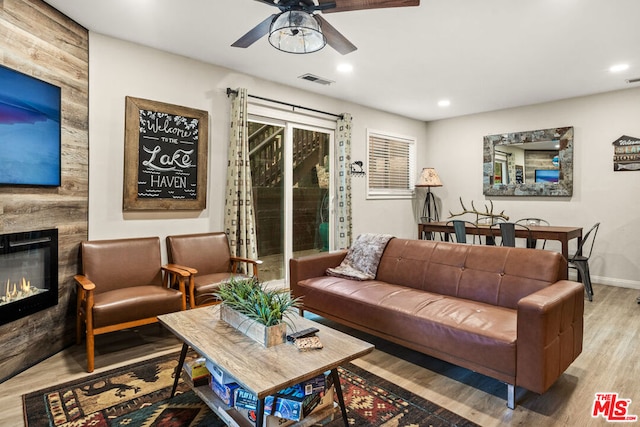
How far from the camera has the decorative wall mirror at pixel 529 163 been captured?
5.26 m

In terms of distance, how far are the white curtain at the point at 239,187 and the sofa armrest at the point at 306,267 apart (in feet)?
2.41

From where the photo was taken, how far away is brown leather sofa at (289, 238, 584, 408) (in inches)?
78.0

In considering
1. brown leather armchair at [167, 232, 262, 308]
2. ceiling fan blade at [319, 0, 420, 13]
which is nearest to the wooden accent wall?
brown leather armchair at [167, 232, 262, 308]

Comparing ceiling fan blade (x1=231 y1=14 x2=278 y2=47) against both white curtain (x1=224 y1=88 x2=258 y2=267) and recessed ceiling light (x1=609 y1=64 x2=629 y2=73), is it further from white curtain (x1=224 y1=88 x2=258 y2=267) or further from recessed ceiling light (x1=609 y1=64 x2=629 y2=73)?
Answer: recessed ceiling light (x1=609 y1=64 x2=629 y2=73)

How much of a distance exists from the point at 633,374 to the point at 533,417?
3.57 feet

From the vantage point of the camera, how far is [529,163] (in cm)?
560

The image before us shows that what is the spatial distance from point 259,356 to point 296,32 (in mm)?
1836

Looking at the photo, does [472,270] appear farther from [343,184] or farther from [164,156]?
[164,156]

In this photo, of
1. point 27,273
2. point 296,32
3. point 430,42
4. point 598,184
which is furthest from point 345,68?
point 598,184

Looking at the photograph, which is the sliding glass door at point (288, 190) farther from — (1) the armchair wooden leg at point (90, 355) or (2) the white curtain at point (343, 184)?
(1) the armchair wooden leg at point (90, 355)

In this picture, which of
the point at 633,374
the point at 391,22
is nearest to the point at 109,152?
the point at 391,22

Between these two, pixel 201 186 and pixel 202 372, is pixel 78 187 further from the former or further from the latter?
pixel 202 372

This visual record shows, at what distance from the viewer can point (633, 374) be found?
8.18 feet

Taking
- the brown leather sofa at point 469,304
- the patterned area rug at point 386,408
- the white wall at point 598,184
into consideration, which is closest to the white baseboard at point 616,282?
the white wall at point 598,184
